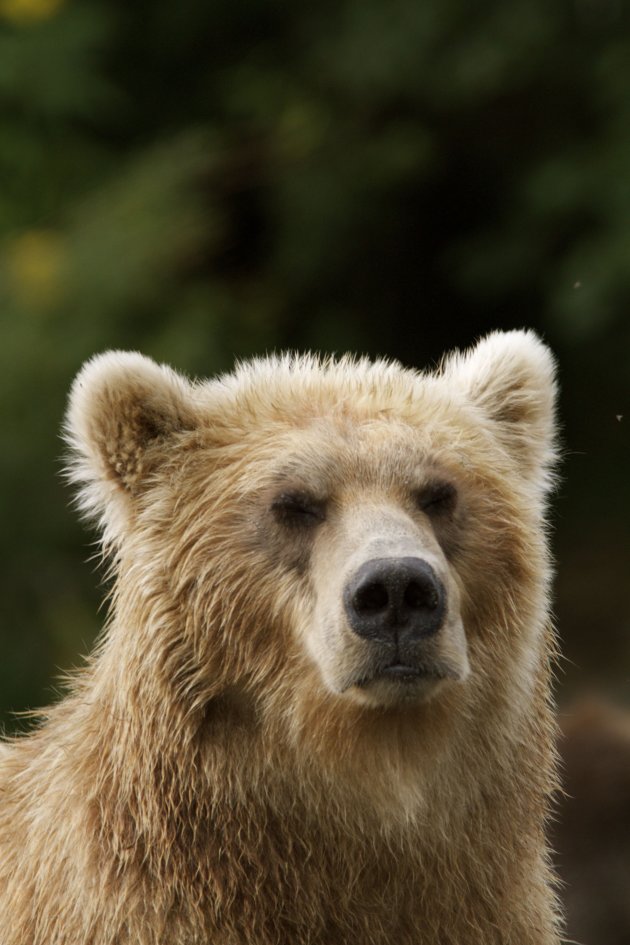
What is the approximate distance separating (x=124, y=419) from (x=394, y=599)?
111 cm

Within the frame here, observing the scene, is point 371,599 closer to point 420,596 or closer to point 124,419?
point 420,596

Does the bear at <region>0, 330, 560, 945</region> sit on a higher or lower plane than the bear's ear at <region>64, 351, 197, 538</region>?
lower

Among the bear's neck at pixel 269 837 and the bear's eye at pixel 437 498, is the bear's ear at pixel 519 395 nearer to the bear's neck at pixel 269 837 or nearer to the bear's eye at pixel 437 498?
the bear's eye at pixel 437 498

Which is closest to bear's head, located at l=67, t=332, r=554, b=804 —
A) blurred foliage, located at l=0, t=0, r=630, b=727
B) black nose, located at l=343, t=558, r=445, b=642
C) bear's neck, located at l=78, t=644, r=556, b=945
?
black nose, located at l=343, t=558, r=445, b=642

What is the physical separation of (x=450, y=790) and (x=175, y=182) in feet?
26.8

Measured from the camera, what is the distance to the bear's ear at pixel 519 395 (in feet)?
17.1

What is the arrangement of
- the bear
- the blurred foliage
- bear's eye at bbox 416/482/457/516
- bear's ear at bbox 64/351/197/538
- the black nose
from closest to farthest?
1. the black nose
2. the bear
3. bear's eye at bbox 416/482/457/516
4. bear's ear at bbox 64/351/197/538
5. the blurred foliage

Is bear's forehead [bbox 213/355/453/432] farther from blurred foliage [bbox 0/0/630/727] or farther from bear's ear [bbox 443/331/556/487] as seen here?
blurred foliage [bbox 0/0/630/727]

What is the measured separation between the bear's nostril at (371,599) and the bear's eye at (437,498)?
489 mm

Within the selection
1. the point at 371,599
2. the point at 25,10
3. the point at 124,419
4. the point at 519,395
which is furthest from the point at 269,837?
the point at 25,10

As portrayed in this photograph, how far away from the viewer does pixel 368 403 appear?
4.84 metres

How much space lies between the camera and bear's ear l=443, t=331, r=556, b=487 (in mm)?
5227

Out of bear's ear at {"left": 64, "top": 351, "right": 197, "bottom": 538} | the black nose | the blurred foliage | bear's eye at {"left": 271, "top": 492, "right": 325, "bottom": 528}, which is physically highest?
the blurred foliage

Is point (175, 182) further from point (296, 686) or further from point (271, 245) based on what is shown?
point (296, 686)
